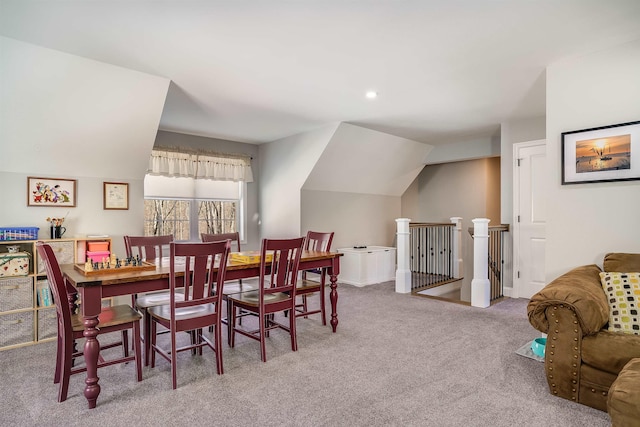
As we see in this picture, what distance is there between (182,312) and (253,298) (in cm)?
64

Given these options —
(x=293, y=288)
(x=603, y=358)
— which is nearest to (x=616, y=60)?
(x=603, y=358)

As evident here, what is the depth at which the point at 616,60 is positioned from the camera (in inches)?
110

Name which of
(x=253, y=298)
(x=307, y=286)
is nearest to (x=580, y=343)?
(x=307, y=286)

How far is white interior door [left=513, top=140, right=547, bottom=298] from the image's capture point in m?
4.68

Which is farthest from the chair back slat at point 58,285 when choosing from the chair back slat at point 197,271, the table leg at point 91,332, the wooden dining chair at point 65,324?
the chair back slat at point 197,271

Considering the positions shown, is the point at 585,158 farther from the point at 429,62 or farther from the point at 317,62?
the point at 317,62

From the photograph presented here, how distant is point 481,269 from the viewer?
14.5 ft

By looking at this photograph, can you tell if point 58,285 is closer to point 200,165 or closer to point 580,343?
point 580,343

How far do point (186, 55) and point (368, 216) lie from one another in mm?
4456

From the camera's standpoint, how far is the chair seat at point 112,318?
2.25 m

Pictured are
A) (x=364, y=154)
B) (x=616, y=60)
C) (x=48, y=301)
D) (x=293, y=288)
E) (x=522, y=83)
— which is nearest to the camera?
(x=616, y=60)

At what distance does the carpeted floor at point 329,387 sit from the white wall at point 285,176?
2672mm

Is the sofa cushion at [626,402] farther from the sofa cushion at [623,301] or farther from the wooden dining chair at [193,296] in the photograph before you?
the wooden dining chair at [193,296]

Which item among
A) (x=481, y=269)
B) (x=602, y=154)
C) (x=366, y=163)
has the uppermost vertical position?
(x=366, y=163)
